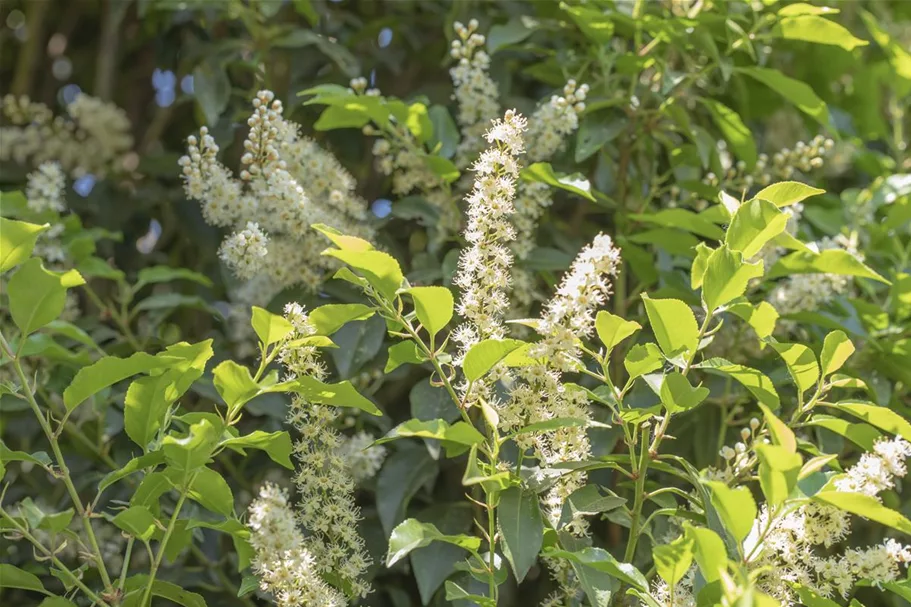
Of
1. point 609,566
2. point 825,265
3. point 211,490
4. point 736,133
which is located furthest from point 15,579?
point 736,133

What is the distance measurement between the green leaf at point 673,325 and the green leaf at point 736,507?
165 millimetres

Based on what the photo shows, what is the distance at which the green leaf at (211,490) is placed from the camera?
36.7 inches

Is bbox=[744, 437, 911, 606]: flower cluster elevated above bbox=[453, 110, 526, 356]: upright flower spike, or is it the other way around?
bbox=[453, 110, 526, 356]: upright flower spike

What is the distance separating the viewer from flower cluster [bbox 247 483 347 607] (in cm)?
85

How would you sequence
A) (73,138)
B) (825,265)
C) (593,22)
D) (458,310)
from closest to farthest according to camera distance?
(458,310), (825,265), (593,22), (73,138)

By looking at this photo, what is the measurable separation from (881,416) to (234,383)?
59 cm

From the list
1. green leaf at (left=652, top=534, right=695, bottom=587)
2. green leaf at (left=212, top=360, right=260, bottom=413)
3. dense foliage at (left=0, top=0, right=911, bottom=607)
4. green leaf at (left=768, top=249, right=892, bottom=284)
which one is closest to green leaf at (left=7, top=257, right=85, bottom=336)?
dense foliage at (left=0, top=0, right=911, bottom=607)

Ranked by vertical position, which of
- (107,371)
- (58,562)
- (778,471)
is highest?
(778,471)

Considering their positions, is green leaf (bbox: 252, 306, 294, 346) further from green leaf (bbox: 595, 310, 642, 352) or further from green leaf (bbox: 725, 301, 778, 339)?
green leaf (bbox: 725, 301, 778, 339)

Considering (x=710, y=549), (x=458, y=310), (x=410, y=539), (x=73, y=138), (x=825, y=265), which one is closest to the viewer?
(x=710, y=549)

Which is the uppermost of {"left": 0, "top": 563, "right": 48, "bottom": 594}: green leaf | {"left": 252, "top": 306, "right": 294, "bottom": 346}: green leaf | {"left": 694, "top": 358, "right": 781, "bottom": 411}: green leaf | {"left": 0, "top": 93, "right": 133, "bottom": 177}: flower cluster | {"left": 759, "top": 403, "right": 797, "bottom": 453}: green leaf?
{"left": 759, "top": 403, "right": 797, "bottom": 453}: green leaf

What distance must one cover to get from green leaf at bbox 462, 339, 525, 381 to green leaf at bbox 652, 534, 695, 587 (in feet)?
0.66

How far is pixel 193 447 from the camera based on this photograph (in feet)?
2.76

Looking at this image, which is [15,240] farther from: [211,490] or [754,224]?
[754,224]
